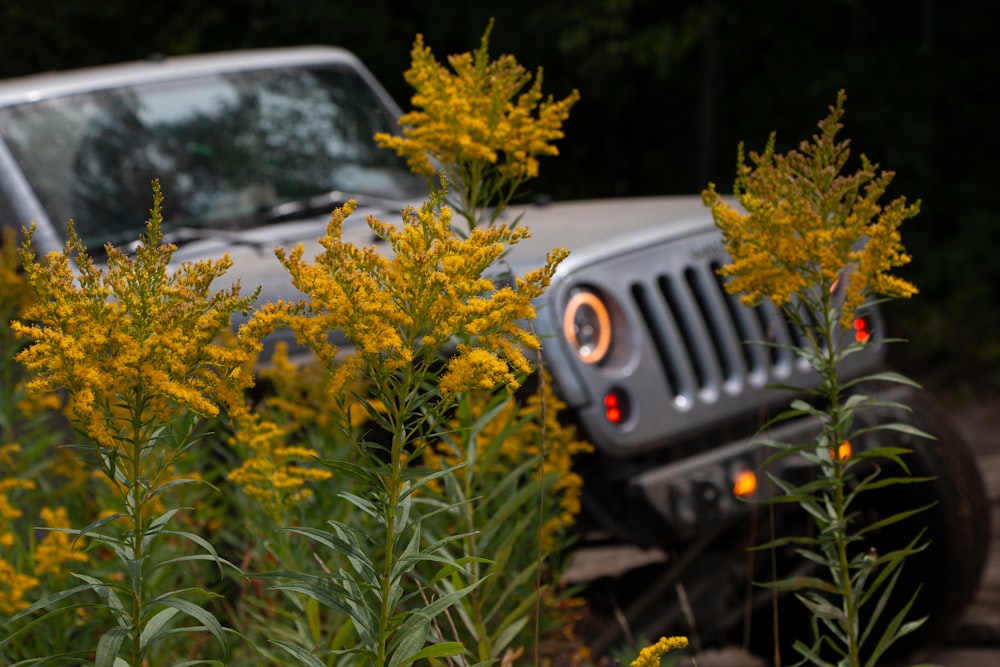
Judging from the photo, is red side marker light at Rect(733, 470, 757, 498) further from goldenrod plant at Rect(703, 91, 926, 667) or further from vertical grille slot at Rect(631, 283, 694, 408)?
goldenrod plant at Rect(703, 91, 926, 667)

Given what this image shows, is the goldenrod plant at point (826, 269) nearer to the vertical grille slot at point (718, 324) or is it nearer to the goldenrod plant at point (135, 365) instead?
the goldenrod plant at point (135, 365)

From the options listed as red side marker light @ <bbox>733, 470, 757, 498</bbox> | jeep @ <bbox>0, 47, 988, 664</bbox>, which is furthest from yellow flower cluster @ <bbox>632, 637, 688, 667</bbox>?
red side marker light @ <bbox>733, 470, 757, 498</bbox>

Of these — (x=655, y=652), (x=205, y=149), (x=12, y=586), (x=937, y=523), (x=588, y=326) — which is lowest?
(x=937, y=523)

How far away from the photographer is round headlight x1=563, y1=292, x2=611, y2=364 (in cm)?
360

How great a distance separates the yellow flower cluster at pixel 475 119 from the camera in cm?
264

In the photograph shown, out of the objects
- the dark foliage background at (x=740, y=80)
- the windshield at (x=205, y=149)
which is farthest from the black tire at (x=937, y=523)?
the dark foliage background at (x=740, y=80)

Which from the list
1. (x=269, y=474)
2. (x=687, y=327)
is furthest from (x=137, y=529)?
(x=687, y=327)

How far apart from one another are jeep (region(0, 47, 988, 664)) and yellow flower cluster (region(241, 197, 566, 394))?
1.51m

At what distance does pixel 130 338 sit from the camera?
178cm

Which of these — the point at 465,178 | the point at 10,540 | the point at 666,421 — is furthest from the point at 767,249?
the point at 10,540

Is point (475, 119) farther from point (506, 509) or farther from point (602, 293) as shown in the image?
point (602, 293)

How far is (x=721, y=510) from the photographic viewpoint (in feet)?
12.0

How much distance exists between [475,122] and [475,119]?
0.05ft

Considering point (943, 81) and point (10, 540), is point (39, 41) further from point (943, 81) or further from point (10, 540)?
point (10, 540)
